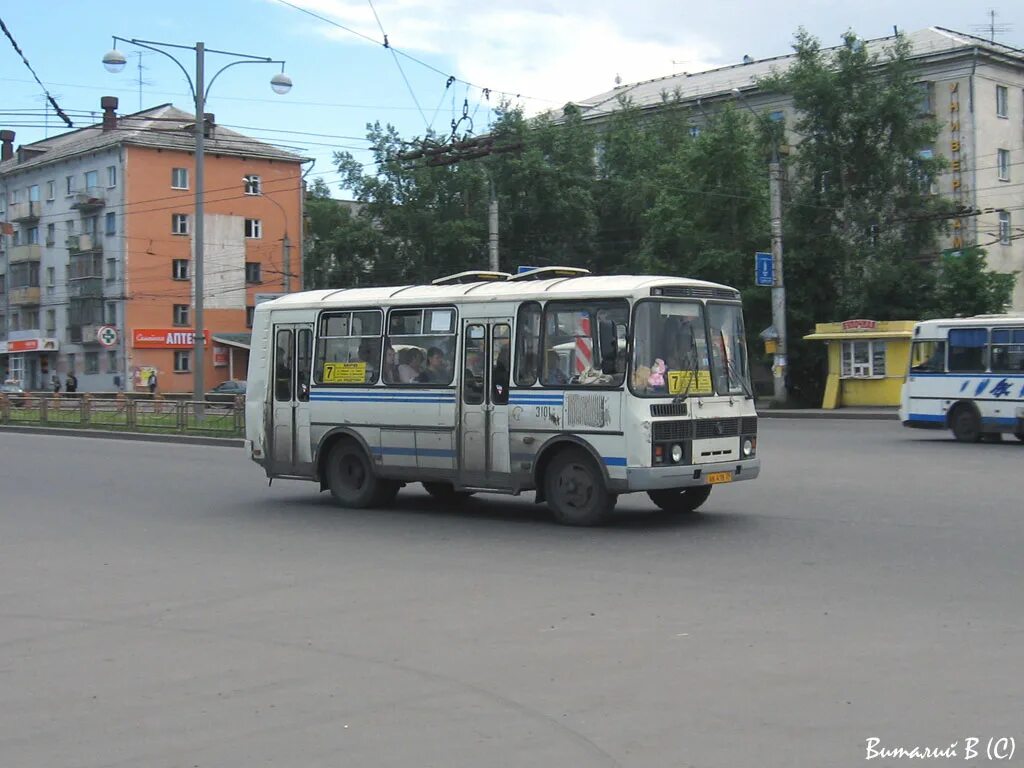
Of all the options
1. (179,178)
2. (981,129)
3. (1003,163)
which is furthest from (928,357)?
(179,178)

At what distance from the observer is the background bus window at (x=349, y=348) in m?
15.8

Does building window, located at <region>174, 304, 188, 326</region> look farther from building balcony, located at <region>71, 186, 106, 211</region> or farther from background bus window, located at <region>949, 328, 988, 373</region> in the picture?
background bus window, located at <region>949, 328, 988, 373</region>

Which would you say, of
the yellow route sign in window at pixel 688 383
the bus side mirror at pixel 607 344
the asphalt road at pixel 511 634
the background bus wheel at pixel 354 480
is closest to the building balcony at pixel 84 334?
the background bus wheel at pixel 354 480

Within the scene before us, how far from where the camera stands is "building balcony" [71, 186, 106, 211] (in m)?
73.8

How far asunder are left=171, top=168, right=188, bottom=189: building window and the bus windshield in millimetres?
64582

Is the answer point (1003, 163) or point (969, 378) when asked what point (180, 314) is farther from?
point (969, 378)

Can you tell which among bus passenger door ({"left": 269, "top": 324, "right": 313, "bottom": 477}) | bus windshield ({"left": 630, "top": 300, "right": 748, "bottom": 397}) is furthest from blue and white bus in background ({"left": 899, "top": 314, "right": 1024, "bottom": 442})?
bus passenger door ({"left": 269, "top": 324, "right": 313, "bottom": 477})

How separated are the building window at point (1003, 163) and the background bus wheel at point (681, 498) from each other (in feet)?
162

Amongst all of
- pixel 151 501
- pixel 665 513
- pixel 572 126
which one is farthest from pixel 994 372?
pixel 572 126

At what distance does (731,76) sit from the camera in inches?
2790

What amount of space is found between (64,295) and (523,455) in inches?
2759

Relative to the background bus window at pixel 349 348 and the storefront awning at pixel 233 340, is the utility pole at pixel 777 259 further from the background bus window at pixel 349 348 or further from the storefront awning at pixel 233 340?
the storefront awning at pixel 233 340

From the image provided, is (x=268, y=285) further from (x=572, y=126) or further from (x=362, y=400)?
(x=362, y=400)

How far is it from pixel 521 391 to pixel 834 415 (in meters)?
28.0
